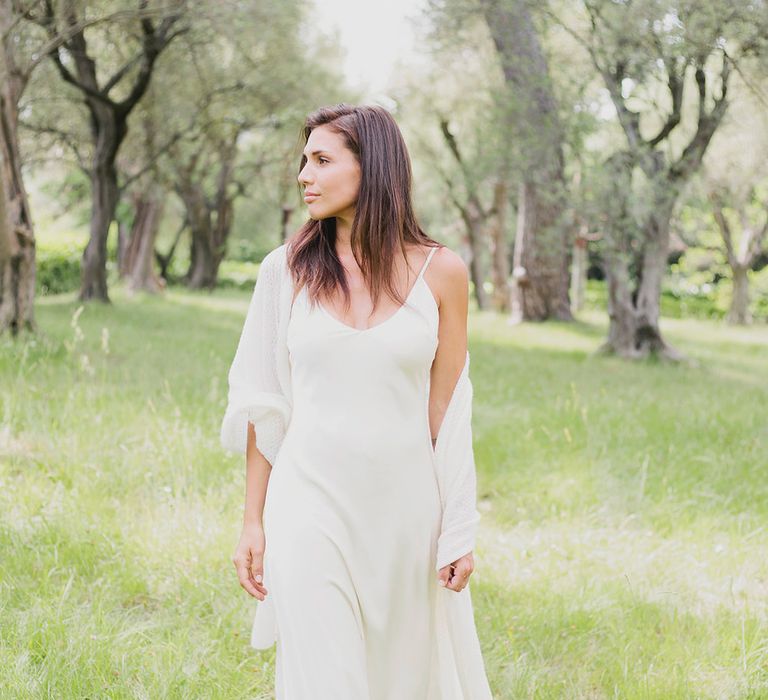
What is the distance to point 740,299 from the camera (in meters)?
29.1

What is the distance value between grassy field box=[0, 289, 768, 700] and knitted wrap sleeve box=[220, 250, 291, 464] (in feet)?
4.98

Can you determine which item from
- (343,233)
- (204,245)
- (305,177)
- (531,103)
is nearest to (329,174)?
(305,177)

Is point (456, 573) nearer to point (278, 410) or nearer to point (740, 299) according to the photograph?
point (278, 410)

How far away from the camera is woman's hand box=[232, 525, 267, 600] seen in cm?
257

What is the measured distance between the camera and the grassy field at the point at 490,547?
386 centimetres

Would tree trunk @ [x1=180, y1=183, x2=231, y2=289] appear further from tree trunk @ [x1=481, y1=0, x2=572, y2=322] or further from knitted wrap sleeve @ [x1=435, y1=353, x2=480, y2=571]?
knitted wrap sleeve @ [x1=435, y1=353, x2=480, y2=571]

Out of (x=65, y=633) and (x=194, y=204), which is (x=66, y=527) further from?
(x=194, y=204)

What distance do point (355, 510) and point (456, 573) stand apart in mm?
329

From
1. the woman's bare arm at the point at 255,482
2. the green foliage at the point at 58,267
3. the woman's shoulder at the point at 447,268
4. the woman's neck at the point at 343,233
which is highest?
the woman's neck at the point at 343,233

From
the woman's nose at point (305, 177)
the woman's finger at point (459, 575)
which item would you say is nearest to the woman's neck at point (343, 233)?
the woman's nose at point (305, 177)

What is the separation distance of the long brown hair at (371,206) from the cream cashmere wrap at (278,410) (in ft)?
0.38

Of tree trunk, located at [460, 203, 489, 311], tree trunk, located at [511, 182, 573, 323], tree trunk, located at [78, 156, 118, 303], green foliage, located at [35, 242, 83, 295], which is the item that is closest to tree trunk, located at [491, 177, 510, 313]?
tree trunk, located at [460, 203, 489, 311]

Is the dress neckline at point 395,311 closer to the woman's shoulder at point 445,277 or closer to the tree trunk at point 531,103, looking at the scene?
Answer: the woman's shoulder at point 445,277

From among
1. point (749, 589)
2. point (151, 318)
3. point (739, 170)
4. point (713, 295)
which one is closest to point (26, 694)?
point (749, 589)
